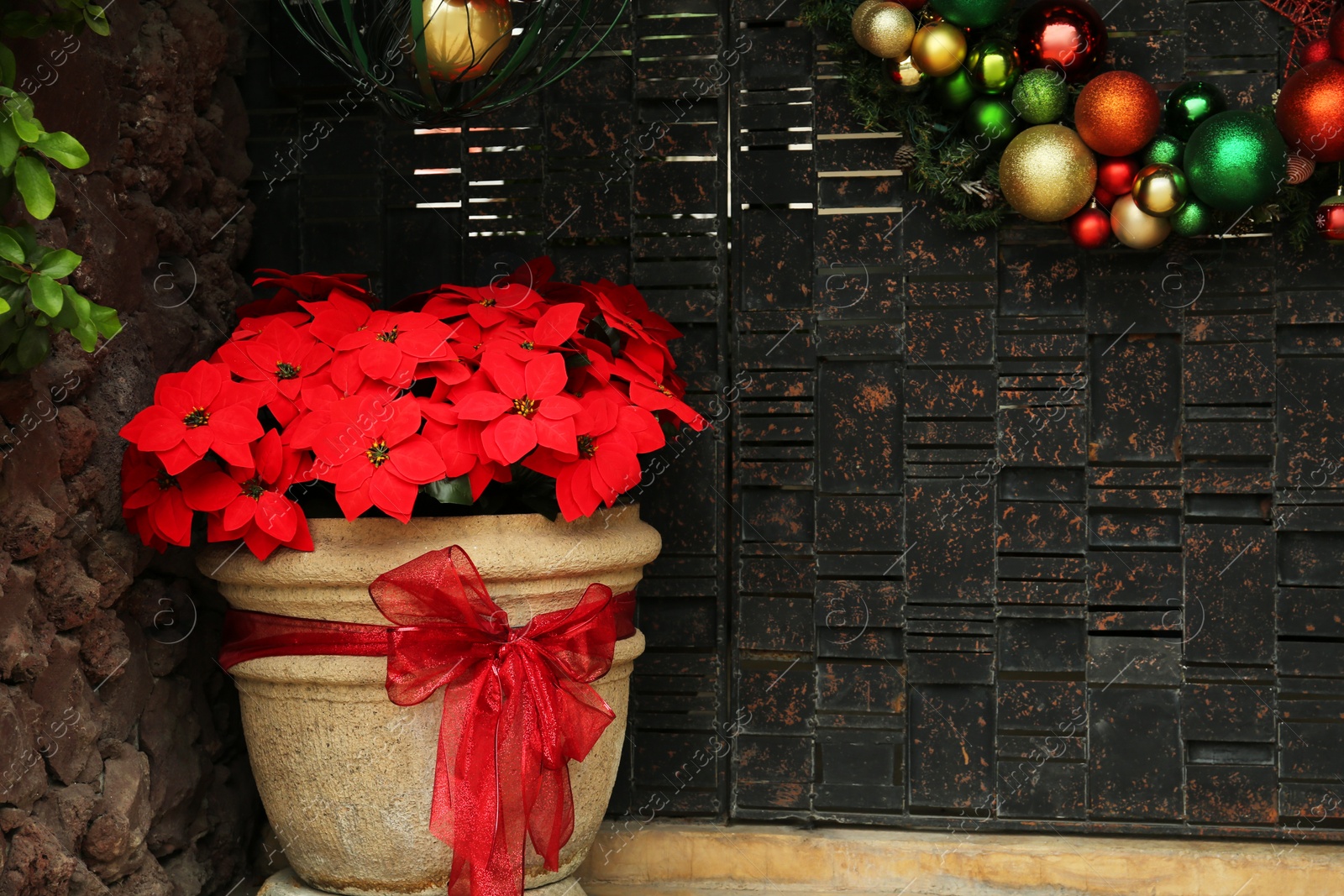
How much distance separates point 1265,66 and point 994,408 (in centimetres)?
67

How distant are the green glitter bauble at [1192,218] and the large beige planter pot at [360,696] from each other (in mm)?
944

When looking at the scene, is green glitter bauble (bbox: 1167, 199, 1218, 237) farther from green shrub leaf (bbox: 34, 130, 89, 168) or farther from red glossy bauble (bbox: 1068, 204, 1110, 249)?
green shrub leaf (bbox: 34, 130, 89, 168)

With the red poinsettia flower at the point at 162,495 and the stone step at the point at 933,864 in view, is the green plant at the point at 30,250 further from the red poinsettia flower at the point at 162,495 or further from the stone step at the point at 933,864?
the stone step at the point at 933,864

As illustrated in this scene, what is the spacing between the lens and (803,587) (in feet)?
5.65

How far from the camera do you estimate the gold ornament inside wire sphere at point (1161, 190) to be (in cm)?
150

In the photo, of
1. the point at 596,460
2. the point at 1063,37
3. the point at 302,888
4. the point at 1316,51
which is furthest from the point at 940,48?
the point at 302,888

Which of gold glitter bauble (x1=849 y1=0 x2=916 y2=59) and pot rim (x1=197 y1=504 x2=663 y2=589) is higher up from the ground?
gold glitter bauble (x1=849 y1=0 x2=916 y2=59)

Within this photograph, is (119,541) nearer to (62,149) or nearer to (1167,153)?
(62,149)

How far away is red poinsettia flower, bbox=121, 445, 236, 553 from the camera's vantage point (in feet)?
4.08

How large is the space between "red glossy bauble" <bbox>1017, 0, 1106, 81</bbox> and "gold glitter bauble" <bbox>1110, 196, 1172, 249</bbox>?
0.22m

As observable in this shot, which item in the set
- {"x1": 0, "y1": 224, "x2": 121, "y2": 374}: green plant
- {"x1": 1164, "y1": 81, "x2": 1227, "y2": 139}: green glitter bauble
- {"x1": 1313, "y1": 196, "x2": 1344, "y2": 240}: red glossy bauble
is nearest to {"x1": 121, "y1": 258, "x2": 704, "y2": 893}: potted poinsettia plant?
{"x1": 0, "y1": 224, "x2": 121, "y2": 374}: green plant

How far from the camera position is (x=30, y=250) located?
41.9 inches

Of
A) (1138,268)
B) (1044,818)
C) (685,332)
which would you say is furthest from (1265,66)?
(1044,818)

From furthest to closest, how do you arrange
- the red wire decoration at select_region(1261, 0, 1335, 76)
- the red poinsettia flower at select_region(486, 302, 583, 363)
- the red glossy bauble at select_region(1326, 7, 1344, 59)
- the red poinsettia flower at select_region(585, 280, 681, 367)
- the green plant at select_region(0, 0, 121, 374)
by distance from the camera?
1. the red wire decoration at select_region(1261, 0, 1335, 76)
2. the red glossy bauble at select_region(1326, 7, 1344, 59)
3. the red poinsettia flower at select_region(585, 280, 681, 367)
4. the red poinsettia flower at select_region(486, 302, 583, 363)
5. the green plant at select_region(0, 0, 121, 374)
